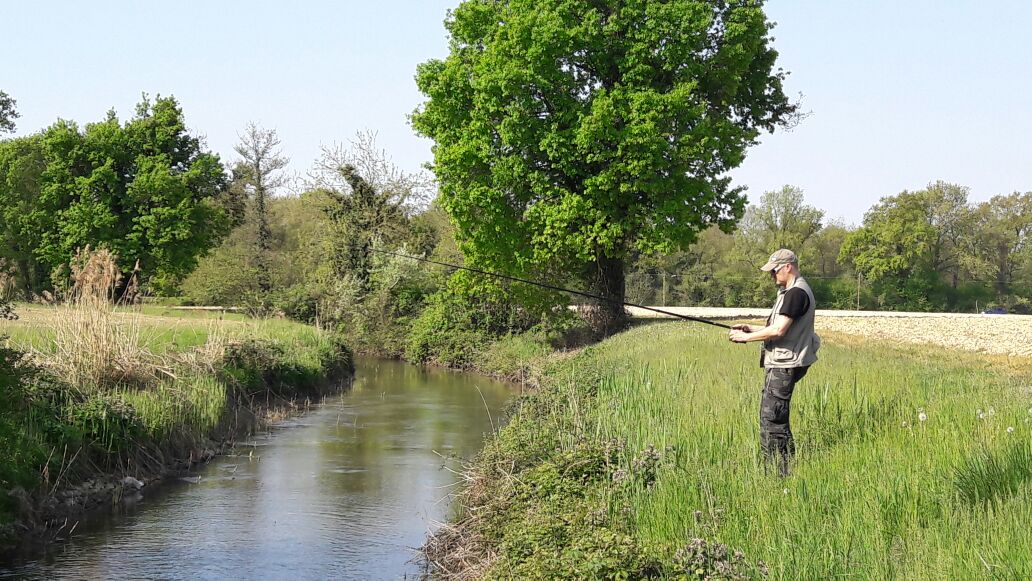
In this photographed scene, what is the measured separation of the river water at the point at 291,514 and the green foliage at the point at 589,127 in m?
9.83

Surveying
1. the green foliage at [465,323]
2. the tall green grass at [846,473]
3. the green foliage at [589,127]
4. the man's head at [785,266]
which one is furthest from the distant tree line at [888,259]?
the man's head at [785,266]

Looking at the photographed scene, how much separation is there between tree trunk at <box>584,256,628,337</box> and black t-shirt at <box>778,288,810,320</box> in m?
20.6

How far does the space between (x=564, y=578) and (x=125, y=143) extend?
43.5m

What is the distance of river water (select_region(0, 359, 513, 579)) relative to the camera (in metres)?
8.96

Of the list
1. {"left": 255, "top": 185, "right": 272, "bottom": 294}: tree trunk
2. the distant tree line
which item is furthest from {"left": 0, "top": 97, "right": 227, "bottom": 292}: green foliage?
the distant tree line

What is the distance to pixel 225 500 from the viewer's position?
11.6 meters

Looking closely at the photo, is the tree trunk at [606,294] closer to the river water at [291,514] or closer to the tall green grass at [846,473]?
the river water at [291,514]

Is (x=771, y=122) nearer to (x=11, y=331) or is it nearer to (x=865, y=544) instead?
(x=11, y=331)

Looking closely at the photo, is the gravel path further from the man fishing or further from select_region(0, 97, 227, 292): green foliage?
select_region(0, 97, 227, 292): green foliage

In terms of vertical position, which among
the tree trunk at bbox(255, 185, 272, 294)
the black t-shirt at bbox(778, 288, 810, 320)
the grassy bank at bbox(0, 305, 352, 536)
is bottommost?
the grassy bank at bbox(0, 305, 352, 536)

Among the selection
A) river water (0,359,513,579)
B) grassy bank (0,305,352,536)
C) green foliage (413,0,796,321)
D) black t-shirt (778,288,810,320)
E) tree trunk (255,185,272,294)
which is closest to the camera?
black t-shirt (778,288,810,320)

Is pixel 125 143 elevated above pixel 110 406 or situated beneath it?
elevated above

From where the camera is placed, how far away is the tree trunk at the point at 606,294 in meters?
28.5

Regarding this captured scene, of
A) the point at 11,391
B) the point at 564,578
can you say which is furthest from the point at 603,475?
the point at 11,391
